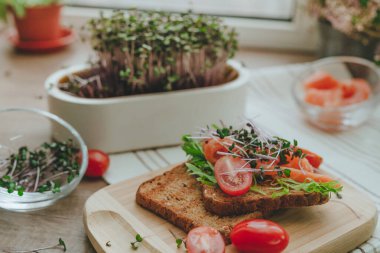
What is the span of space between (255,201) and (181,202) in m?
0.18

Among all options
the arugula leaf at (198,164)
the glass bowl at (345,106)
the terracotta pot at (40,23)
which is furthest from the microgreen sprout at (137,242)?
the terracotta pot at (40,23)

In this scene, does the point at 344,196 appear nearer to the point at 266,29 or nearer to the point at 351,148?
the point at 351,148

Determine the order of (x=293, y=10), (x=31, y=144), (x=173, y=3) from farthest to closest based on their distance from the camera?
(x=173, y=3)
(x=293, y=10)
(x=31, y=144)

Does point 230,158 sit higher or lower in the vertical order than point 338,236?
higher

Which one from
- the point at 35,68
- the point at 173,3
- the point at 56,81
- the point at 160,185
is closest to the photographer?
the point at 160,185

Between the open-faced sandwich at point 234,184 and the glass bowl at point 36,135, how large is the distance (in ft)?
0.66

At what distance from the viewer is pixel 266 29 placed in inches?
98.5

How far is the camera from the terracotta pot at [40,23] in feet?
7.53

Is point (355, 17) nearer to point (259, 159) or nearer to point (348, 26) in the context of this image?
point (348, 26)

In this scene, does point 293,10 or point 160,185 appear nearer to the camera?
point 160,185

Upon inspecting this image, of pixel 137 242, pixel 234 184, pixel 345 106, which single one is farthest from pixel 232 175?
pixel 345 106

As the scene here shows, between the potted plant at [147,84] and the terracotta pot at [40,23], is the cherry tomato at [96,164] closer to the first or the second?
the potted plant at [147,84]

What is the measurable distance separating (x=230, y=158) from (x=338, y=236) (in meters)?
0.30

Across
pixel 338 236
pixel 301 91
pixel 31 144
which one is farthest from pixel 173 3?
pixel 338 236
